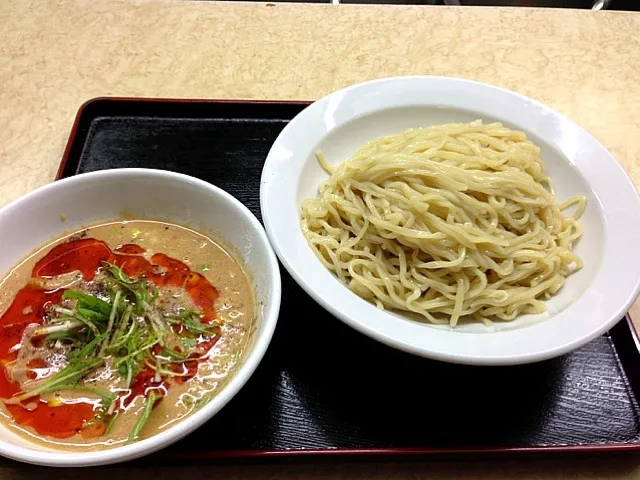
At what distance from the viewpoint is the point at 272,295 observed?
128cm

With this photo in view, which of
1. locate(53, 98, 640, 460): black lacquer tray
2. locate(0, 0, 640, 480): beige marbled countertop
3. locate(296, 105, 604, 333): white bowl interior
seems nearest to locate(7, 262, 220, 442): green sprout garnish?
locate(53, 98, 640, 460): black lacquer tray

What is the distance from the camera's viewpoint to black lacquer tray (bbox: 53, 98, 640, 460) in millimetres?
1296

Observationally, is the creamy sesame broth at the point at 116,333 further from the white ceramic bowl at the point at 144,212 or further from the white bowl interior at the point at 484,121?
the white bowl interior at the point at 484,121

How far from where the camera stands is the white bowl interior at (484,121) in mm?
1562

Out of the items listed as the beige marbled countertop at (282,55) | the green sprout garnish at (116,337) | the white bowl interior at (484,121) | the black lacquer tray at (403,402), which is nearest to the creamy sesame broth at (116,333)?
the green sprout garnish at (116,337)

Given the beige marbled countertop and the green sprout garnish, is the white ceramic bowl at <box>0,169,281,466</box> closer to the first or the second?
the green sprout garnish

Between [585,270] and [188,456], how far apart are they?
3.97 ft

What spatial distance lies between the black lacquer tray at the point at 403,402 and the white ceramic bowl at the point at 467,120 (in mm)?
138

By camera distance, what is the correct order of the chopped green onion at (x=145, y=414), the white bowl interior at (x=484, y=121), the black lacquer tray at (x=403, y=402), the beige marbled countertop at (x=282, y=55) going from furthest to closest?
the beige marbled countertop at (x=282, y=55)
the white bowl interior at (x=484, y=121)
the black lacquer tray at (x=403, y=402)
the chopped green onion at (x=145, y=414)

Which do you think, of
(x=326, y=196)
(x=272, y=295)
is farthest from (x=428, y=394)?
(x=326, y=196)

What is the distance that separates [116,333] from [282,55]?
177 cm

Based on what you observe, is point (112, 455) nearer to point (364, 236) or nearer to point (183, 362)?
point (183, 362)

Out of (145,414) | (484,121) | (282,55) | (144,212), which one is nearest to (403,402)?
(145,414)

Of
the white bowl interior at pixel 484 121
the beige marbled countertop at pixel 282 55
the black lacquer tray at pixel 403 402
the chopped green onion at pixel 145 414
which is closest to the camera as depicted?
the chopped green onion at pixel 145 414
